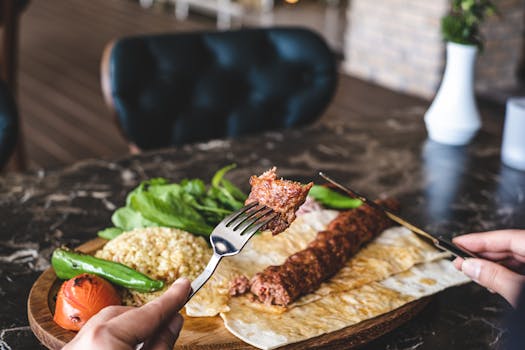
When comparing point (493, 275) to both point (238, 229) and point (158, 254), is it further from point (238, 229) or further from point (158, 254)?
point (158, 254)

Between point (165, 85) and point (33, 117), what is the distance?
287 centimetres

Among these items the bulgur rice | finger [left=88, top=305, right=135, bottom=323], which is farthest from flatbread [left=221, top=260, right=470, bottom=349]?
finger [left=88, top=305, right=135, bottom=323]

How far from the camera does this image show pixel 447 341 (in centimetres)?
105

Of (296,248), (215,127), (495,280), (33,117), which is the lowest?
(33,117)

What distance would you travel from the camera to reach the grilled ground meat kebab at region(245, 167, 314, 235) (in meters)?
1.03

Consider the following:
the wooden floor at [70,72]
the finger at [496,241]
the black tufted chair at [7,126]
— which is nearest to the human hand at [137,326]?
the finger at [496,241]

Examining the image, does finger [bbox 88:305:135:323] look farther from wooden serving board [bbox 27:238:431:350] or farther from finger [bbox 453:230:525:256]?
finger [bbox 453:230:525:256]

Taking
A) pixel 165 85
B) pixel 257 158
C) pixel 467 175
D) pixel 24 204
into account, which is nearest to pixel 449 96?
pixel 467 175

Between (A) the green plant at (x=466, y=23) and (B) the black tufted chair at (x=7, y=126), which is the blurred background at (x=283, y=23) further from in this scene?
(A) the green plant at (x=466, y=23)

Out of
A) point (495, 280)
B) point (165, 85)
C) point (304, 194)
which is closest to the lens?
point (495, 280)

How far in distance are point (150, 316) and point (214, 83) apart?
1.63 metres

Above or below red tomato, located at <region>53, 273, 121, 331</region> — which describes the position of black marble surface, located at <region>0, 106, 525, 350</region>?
below

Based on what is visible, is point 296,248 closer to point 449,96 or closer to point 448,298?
point 448,298

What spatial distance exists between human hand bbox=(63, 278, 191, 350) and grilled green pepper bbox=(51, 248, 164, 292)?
0.24 meters
